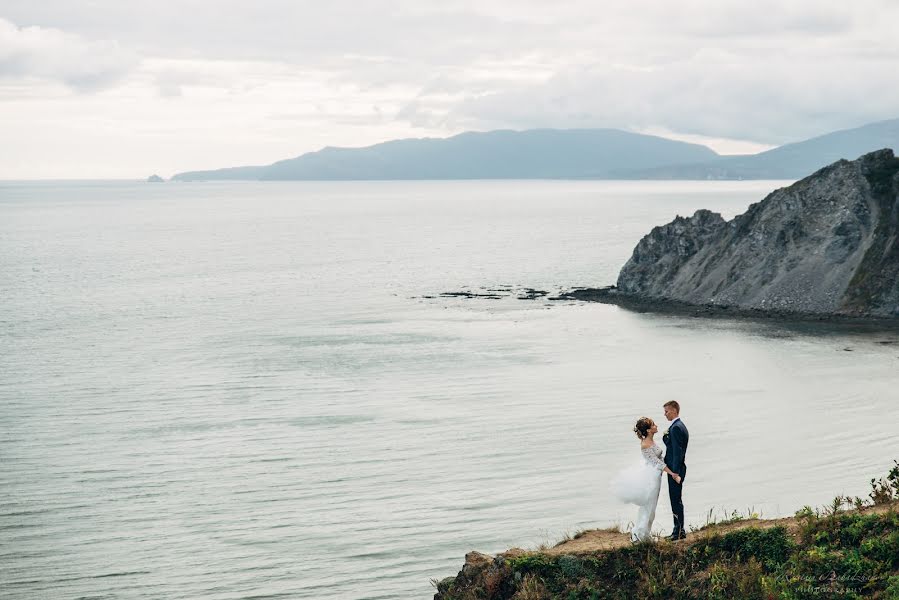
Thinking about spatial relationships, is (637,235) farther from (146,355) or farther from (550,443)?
(550,443)

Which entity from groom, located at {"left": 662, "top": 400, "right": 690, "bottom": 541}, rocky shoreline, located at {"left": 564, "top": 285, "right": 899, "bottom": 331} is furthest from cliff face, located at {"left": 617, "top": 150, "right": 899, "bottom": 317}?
groom, located at {"left": 662, "top": 400, "right": 690, "bottom": 541}

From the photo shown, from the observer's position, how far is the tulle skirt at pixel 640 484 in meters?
18.0

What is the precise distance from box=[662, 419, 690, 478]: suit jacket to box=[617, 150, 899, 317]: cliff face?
56.9m

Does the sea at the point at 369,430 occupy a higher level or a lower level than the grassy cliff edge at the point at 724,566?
lower

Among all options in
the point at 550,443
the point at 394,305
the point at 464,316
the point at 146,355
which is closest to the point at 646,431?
the point at 550,443

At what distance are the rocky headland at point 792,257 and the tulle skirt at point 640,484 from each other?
2223 inches

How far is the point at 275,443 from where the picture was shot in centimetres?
3734

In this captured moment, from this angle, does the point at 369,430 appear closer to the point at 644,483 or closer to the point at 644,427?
the point at 644,483

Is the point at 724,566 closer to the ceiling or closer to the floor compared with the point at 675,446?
closer to the floor

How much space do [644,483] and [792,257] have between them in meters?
63.0

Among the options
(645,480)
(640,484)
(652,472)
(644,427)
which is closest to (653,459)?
(652,472)

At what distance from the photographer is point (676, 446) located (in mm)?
17734

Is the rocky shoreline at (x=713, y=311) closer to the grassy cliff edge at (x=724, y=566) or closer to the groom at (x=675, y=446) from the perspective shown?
the grassy cliff edge at (x=724, y=566)

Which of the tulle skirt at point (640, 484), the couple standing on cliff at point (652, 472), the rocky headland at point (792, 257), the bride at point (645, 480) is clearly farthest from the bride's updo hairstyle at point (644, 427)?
the rocky headland at point (792, 257)
